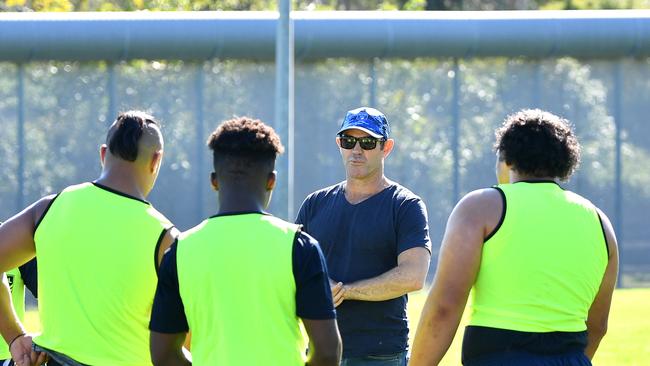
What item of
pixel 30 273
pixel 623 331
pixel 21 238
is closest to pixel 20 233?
pixel 21 238

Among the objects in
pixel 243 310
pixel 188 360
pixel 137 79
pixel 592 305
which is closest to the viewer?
pixel 243 310

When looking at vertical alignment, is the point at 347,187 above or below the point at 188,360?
above

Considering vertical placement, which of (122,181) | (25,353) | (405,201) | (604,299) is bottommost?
(25,353)

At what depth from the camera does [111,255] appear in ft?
15.0

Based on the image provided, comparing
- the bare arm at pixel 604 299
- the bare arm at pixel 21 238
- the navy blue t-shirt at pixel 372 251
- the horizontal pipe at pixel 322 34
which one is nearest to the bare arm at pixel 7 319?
the bare arm at pixel 21 238

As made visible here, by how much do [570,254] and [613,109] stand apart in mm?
13980

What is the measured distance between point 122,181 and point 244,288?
0.89 metres

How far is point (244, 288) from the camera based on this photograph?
13.4ft

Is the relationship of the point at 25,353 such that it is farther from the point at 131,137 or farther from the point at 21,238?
the point at 131,137

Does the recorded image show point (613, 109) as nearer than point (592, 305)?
No

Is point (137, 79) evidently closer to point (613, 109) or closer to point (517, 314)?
point (613, 109)

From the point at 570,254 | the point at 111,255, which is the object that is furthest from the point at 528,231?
the point at 111,255

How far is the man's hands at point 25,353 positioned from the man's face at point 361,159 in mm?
1912

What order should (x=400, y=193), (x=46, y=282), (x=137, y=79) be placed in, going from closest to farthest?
(x=46, y=282) → (x=400, y=193) → (x=137, y=79)
